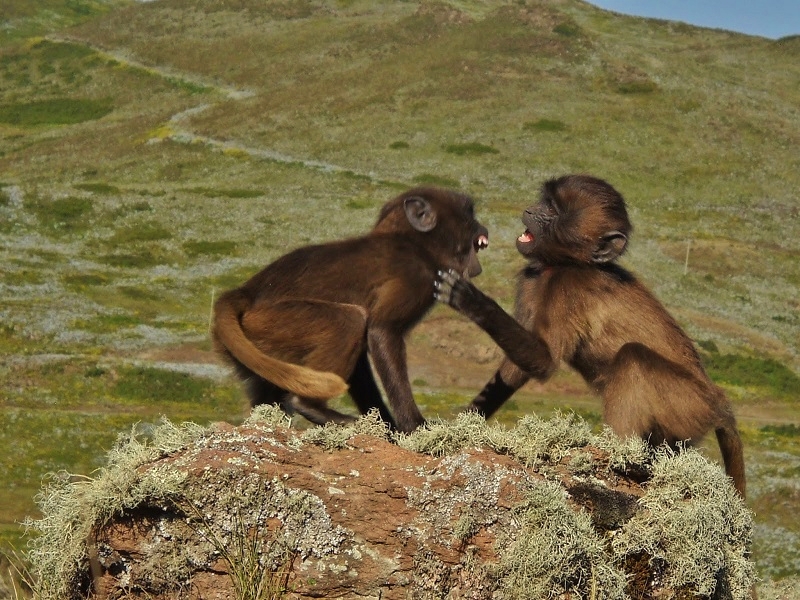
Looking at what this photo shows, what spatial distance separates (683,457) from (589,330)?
214cm

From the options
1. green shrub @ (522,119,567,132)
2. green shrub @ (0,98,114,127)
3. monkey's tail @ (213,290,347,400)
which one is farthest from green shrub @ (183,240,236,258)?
green shrub @ (0,98,114,127)

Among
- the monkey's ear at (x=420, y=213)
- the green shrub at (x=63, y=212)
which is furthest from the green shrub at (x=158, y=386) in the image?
the green shrub at (x=63, y=212)

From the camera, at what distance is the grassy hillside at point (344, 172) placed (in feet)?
95.6

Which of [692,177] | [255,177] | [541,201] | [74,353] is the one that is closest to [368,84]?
[255,177]

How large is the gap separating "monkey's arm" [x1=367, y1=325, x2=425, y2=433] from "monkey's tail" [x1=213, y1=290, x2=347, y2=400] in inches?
23.9

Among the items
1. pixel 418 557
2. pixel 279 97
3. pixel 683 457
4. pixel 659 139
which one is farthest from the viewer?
pixel 279 97

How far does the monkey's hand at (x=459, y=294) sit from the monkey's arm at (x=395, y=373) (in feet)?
1.92

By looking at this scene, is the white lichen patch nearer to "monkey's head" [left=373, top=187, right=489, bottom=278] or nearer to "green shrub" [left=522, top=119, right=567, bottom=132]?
"monkey's head" [left=373, top=187, right=489, bottom=278]

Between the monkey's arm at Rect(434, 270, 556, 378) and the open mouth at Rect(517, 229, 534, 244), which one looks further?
the open mouth at Rect(517, 229, 534, 244)

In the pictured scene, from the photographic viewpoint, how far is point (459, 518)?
619cm

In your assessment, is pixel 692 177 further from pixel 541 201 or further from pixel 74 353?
pixel 541 201

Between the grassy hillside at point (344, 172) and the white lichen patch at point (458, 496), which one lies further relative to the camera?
the grassy hillside at point (344, 172)

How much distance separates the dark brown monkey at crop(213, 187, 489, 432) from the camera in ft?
28.0

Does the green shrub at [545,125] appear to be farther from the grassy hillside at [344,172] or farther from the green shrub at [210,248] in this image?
the green shrub at [210,248]
